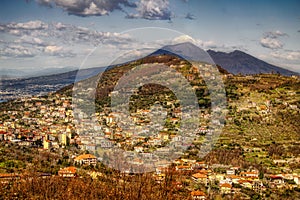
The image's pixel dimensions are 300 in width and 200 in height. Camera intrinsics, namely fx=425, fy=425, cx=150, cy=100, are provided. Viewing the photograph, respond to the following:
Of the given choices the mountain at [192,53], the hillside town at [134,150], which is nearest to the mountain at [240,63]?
the hillside town at [134,150]

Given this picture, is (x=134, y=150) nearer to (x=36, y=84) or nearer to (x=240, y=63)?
(x=36, y=84)

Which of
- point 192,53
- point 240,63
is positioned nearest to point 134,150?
point 192,53

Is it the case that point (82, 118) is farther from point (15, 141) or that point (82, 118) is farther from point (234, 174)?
point (234, 174)

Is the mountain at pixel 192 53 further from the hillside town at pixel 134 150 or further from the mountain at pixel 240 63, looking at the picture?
the mountain at pixel 240 63

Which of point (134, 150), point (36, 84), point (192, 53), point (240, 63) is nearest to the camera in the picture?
point (192, 53)

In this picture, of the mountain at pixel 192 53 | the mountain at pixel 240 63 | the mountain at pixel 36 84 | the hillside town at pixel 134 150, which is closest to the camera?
the mountain at pixel 192 53

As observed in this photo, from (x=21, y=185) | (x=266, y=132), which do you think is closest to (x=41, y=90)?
(x=266, y=132)

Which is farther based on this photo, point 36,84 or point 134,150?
point 36,84

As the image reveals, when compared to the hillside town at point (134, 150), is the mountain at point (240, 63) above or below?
above

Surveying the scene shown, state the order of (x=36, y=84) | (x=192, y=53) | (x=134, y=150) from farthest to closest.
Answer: (x=36, y=84), (x=134, y=150), (x=192, y=53)

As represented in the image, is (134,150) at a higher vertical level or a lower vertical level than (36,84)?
lower

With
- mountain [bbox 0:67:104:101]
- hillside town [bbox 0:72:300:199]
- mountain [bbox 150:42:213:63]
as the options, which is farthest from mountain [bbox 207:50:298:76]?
mountain [bbox 150:42:213:63]
